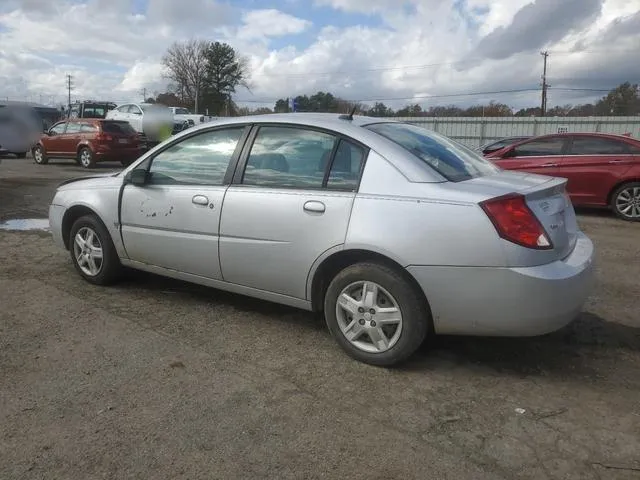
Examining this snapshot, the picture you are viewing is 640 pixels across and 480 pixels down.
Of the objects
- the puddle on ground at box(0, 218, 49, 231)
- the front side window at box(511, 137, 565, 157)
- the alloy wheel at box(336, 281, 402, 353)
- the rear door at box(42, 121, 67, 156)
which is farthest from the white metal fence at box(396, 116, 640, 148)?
the alloy wheel at box(336, 281, 402, 353)

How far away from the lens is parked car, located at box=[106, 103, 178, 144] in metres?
20.0

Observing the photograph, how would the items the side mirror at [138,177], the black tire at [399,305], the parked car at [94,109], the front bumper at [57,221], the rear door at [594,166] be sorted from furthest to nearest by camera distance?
the parked car at [94,109]
the rear door at [594,166]
the front bumper at [57,221]
the side mirror at [138,177]
the black tire at [399,305]

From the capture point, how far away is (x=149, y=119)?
72.4 ft

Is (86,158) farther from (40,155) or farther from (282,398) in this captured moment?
(282,398)

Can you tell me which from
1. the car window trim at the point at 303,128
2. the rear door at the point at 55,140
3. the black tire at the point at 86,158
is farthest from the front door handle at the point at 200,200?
the rear door at the point at 55,140

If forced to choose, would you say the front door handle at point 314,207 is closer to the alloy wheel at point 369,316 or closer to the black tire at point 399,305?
the black tire at point 399,305

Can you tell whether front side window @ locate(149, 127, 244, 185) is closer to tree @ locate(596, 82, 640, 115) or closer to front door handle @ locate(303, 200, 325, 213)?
front door handle @ locate(303, 200, 325, 213)

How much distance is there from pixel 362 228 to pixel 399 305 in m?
0.51

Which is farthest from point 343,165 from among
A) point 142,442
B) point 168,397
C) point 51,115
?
point 51,115

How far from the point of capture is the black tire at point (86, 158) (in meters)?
17.7

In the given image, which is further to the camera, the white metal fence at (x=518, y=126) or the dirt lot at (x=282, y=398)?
the white metal fence at (x=518, y=126)

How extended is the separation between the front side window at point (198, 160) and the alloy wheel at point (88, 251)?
0.87m

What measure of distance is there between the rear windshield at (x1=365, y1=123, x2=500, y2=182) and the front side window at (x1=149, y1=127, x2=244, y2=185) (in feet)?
3.64

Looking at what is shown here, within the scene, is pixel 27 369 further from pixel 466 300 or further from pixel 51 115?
pixel 51 115
